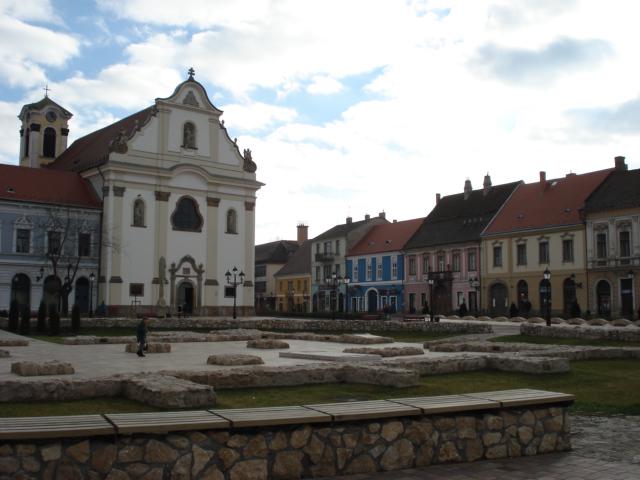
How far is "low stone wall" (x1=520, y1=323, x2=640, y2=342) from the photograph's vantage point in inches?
1071

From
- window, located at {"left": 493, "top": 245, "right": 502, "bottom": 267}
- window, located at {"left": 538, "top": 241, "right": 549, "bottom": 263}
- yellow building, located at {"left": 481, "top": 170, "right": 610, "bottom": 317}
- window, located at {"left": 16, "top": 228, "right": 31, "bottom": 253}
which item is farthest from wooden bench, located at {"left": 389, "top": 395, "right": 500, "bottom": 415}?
window, located at {"left": 493, "top": 245, "right": 502, "bottom": 267}

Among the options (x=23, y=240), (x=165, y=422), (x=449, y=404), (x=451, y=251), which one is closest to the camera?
(x=165, y=422)

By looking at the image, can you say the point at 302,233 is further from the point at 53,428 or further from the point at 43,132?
the point at 53,428

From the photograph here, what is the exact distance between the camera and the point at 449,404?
8984 millimetres

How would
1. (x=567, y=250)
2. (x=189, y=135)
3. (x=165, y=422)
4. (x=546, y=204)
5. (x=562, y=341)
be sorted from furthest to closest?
(x=189, y=135), (x=546, y=204), (x=567, y=250), (x=562, y=341), (x=165, y=422)

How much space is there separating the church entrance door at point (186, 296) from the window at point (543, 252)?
28670 millimetres

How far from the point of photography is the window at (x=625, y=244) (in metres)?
49.9

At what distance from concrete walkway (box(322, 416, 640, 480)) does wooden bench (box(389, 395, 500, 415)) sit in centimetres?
68

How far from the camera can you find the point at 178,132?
5788 centimetres

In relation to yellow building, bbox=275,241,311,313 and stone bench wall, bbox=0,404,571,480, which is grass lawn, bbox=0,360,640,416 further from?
yellow building, bbox=275,241,311,313

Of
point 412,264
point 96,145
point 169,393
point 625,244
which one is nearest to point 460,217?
point 412,264

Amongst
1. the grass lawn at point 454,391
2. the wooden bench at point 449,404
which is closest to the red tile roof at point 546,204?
the grass lawn at point 454,391

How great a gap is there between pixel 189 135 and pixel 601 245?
34067 mm

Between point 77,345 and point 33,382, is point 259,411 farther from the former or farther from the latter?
point 77,345
